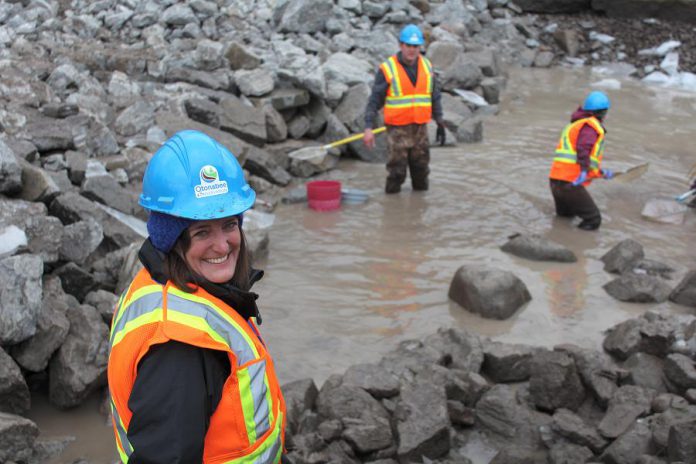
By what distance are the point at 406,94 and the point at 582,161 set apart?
81.7 inches

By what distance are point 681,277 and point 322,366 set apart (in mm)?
3653

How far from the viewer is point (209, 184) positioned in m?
2.11

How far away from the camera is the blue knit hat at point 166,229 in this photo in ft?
6.85

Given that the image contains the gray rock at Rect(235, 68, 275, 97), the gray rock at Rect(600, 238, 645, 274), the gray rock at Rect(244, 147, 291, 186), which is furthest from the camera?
the gray rock at Rect(235, 68, 275, 97)

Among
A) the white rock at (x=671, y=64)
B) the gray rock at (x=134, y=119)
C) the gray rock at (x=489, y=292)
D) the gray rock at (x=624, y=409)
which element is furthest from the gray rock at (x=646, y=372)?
the white rock at (x=671, y=64)

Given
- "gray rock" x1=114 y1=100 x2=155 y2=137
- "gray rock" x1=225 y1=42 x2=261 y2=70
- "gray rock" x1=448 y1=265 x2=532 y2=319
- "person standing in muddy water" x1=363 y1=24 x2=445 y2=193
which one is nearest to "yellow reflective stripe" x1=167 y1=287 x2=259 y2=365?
"gray rock" x1=448 y1=265 x2=532 y2=319

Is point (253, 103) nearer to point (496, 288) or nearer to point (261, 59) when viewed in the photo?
point (261, 59)

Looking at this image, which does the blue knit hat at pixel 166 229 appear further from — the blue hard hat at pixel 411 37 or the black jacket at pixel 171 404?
the blue hard hat at pixel 411 37

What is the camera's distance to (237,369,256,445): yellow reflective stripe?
2.00m

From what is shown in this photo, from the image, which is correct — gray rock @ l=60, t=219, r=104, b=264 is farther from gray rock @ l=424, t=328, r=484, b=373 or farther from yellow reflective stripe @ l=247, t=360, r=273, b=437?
yellow reflective stripe @ l=247, t=360, r=273, b=437

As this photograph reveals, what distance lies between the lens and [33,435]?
156 inches

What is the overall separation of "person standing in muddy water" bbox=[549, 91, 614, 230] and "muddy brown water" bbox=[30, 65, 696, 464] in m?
0.23

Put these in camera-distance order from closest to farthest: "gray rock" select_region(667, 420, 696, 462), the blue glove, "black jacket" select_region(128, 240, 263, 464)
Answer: "black jacket" select_region(128, 240, 263, 464) < "gray rock" select_region(667, 420, 696, 462) < the blue glove

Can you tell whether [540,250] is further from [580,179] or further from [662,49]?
[662,49]
